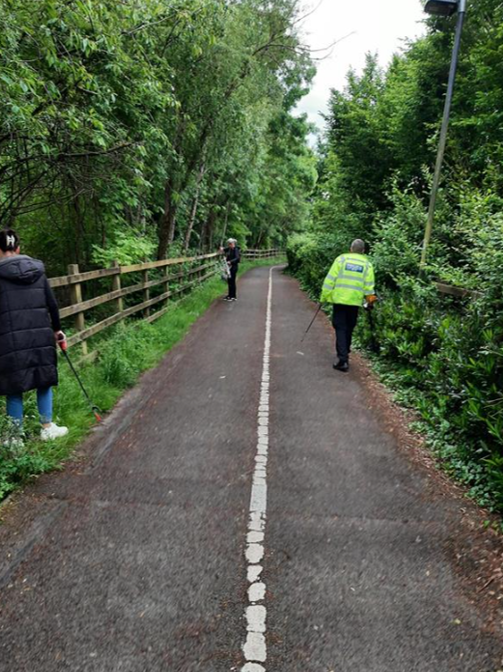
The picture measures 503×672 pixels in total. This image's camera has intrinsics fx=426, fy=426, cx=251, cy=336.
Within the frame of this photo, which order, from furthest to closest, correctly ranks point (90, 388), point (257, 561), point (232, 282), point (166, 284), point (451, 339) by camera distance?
point (232, 282)
point (166, 284)
point (90, 388)
point (451, 339)
point (257, 561)

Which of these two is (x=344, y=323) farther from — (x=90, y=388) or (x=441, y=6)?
(x=441, y=6)

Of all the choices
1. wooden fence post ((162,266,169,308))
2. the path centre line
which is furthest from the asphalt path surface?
wooden fence post ((162,266,169,308))

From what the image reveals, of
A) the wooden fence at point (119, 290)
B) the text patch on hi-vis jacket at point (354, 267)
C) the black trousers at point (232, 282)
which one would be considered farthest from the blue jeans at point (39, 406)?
the black trousers at point (232, 282)

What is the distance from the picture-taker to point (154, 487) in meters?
3.54

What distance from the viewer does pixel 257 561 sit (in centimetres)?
272

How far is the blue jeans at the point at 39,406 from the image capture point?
12.4 feet

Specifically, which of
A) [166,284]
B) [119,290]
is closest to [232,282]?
[166,284]

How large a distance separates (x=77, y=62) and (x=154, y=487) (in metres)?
4.71

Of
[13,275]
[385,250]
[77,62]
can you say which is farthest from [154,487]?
A: [385,250]

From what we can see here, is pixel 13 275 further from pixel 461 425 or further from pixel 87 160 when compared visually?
pixel 461 425

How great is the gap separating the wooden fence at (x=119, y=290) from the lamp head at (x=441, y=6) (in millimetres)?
6084

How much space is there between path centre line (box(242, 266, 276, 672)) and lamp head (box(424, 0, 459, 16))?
610cm

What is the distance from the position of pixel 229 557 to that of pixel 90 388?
3.27 meters

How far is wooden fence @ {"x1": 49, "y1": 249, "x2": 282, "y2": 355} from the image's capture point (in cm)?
588
